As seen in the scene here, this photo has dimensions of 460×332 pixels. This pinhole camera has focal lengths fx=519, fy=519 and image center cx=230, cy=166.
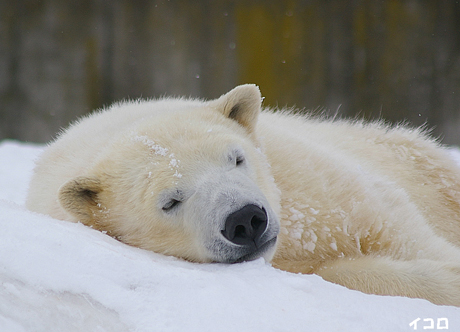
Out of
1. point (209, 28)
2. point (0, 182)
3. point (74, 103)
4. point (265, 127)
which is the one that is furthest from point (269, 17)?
point (265, 127)

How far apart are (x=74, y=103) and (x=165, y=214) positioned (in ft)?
29.1

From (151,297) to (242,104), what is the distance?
1.59 meters

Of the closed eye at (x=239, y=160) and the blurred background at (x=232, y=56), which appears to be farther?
the blurred background at (x=232, y=56)

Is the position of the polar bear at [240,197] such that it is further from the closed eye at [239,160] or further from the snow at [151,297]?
the snow at [151,297]

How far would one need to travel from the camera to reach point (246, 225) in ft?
7.40

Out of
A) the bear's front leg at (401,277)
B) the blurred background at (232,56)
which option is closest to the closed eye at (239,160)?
the bear's front leg at (401,277)

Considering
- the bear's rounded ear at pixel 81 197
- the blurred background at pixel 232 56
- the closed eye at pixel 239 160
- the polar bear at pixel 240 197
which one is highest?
the closed eye at pixel 239 160

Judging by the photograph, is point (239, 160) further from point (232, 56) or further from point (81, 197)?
point (232, 56)

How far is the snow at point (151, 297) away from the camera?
1595 mm

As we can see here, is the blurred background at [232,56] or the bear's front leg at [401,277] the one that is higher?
the bear's front leg at [401,277]

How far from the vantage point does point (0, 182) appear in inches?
218

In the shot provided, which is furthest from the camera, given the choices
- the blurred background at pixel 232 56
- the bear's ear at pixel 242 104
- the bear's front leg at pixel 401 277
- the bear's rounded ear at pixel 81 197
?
the blurred background at pixel 232 56

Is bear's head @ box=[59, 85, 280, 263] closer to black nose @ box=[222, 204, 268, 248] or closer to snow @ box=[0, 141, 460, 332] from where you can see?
black nose @ box=[222, 204, 268, 248]

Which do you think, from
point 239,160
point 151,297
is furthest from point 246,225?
point 151,297
